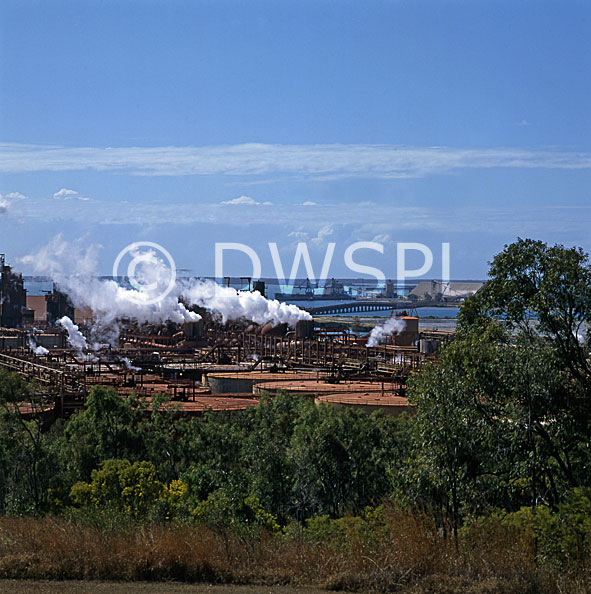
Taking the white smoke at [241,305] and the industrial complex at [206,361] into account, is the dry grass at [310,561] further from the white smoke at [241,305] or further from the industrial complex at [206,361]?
the white smoke at [241,305]

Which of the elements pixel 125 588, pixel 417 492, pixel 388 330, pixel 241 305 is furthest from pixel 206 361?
pixel 125 588

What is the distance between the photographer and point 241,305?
87188 mm

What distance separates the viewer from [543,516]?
12500mm

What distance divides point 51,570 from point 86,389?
31.2 m

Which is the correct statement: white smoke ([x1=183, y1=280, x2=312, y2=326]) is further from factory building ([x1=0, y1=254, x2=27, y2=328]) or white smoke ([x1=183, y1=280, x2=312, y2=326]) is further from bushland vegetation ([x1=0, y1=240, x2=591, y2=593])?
bushland vegetation ([x1=0, y1=240, x2=591, y2=593])

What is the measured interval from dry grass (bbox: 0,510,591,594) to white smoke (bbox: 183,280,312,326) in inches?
2633

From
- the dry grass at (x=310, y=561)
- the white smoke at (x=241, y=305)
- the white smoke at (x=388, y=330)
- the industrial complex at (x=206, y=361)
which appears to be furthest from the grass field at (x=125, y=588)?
the white smoke at (x=388, y=330)

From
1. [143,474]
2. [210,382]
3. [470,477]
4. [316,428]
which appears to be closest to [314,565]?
[470,477]

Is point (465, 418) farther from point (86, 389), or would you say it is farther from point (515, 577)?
point (86, 389)

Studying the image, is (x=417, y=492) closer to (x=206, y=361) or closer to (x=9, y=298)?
(x=206, y=361)

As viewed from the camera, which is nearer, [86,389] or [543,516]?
[543,516]

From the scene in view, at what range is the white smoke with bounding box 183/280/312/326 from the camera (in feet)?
263

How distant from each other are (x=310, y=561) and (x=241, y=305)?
7608 centimetres

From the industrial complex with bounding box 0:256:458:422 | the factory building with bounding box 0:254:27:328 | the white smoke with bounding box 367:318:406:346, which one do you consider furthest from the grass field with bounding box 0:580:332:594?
the factory building with bounding box 0:254:27:328
